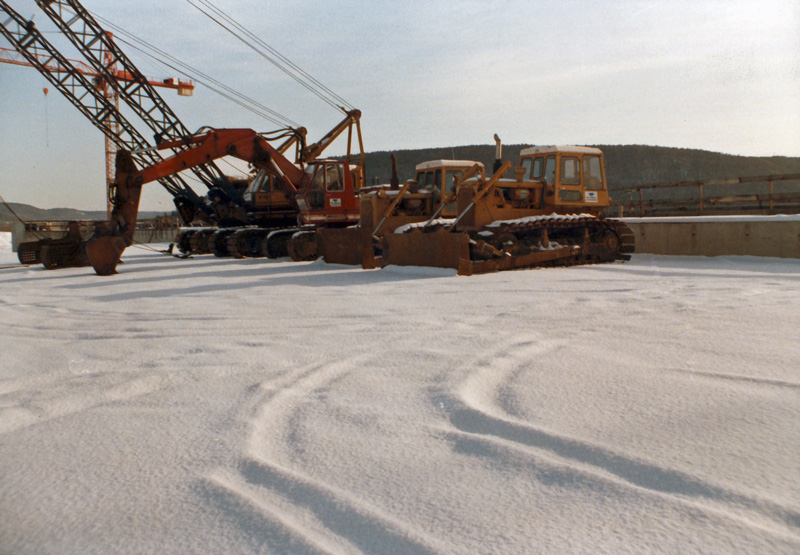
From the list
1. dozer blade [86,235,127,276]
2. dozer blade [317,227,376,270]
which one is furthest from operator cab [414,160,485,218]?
dozer blade [86,235,127,276]

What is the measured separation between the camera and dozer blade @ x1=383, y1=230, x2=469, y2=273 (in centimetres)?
1048

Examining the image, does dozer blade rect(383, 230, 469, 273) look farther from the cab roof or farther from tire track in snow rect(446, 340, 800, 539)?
tire track in snow rect(446, 340, 800, 539)

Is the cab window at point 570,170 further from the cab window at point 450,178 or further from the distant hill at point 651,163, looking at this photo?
the distant hill at point 651,163

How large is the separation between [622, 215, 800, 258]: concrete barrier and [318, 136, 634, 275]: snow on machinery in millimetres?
1612

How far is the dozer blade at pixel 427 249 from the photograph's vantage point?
34.4 feet

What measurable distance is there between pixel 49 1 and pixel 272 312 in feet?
69.7

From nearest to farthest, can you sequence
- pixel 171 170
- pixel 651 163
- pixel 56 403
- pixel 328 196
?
1. pixel 56 403
2. pixel 171 170
3. pixel 328 196
4. pixel 651 163

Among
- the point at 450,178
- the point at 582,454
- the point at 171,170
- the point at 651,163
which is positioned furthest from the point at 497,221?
the point at 651,163

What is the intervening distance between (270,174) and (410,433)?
15836mm

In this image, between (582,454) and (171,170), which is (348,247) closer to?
(171,170)

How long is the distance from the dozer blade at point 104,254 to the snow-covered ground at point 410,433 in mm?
6844

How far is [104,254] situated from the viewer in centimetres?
1242

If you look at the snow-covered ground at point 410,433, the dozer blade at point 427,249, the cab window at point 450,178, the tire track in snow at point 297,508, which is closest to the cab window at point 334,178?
the cab window at point 450,178

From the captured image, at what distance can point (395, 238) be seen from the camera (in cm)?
1192
